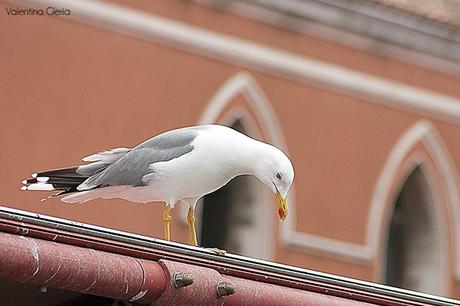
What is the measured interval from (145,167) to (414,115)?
1106cm

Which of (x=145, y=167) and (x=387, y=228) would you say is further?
(x=387, y=228)

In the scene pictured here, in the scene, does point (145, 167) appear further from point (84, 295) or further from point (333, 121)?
point (333, 121)

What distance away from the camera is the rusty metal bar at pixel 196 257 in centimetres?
424

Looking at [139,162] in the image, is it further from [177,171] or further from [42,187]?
[42,187]

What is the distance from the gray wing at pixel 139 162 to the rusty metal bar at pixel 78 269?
2.05 metres

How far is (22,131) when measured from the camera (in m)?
14.2

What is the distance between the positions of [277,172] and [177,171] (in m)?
0.40

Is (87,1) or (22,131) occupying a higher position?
(87,1)

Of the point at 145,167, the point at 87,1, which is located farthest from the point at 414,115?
the point at 145,167

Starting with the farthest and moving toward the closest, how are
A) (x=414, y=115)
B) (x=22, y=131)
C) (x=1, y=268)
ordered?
(x=414, y=115)
(x=22, y=131)
(x=1, y=268)

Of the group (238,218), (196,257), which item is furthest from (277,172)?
(238,218)

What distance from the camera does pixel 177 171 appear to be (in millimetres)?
6406

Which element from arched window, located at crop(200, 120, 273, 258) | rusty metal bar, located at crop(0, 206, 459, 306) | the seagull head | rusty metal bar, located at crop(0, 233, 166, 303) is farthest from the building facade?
rusty metal bar, located at crop(0, 233, 166, 303)

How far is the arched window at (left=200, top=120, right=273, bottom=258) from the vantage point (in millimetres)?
16266
